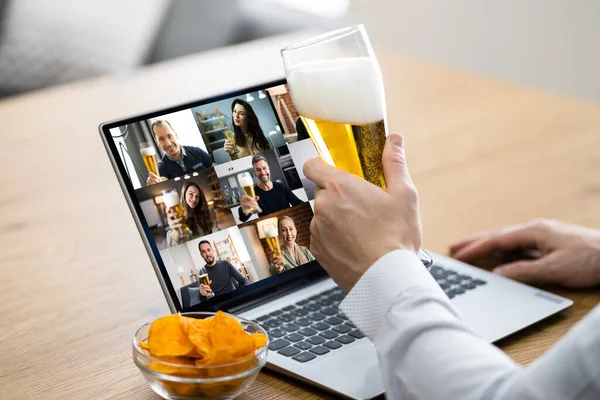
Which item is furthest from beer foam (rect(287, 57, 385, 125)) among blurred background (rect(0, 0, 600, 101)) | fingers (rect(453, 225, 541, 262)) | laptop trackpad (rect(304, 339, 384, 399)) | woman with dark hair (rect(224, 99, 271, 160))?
blurred background (rect(0, 0, 600, 101))

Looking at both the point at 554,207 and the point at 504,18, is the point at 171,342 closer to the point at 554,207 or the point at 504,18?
the point at 554,207

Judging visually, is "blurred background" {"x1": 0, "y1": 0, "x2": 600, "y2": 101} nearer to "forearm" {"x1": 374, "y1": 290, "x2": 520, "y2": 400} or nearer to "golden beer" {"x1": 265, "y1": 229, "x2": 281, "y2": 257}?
"golden beer" {"x1": 265, "y1": 229, "x2": 281, "y2": 257}

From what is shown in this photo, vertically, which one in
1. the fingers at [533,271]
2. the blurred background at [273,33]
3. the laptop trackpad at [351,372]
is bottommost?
the fingers at [533,271]

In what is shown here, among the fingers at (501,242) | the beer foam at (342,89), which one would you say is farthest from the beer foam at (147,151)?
the fingers at (501,242)

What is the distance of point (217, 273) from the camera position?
0.94m

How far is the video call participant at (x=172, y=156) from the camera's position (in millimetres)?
938

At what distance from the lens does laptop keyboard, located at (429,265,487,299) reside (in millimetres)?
1001

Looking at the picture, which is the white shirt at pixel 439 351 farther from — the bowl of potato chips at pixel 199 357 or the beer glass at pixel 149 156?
the beer glass at pixel 149 156

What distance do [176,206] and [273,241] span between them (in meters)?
0.13

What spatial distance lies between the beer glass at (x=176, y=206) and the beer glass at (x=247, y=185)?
9cm

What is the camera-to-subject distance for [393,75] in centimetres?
204

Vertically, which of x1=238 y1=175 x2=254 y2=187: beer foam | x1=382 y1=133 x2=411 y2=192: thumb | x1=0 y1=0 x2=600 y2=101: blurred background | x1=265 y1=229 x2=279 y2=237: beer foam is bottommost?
x1=265 y1=229 x2=279 y2=237: beer foam

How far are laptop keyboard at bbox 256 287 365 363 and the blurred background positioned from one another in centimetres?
200

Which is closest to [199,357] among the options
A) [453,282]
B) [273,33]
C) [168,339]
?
[168,339]
